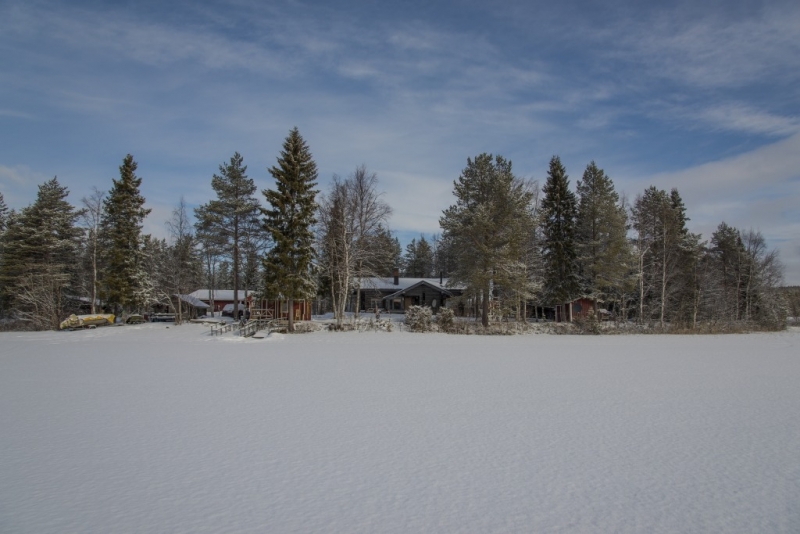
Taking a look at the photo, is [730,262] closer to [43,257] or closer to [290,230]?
[290,230]

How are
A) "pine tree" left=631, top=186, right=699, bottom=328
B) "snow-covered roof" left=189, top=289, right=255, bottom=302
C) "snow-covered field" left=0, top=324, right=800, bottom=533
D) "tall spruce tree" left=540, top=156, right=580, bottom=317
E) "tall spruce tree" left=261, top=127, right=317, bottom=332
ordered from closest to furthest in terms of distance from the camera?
"snow-covered field" left=0, top=324, right=800, bottom=533, "tall spruce tree" left=261, top=127, right=317, bottom=332, "pine tree" left=631, top=186, right=699, bottom=328, "tall spruce tree" left=540, top=156, right=580, bottom=317, "snow-covered roof" left=189, top=289, right=255, bottom=302

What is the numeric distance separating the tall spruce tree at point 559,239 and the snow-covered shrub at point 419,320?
13905 mm

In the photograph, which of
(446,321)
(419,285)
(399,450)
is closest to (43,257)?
(446,321)

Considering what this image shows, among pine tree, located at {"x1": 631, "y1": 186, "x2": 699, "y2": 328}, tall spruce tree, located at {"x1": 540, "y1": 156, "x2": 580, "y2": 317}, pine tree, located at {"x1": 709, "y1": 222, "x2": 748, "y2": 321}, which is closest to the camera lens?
pine tree, located at {"x1": 631, "y1": 186, "x2": 699, "y2": 328}

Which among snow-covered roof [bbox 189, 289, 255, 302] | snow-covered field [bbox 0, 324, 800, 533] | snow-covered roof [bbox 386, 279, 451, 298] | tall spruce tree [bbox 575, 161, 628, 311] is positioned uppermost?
tall spruce tree [bbox 575, 161, 628, 311]

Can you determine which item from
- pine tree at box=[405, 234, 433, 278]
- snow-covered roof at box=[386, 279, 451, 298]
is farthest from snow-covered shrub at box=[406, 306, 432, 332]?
pine tree at box=[405, 234, 433, 278]

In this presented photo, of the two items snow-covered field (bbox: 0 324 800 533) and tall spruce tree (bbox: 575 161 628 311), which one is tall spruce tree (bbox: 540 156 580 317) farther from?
snow-covered field (bbox: 0 324 800 533)

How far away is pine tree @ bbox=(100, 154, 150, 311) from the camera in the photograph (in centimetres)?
3391

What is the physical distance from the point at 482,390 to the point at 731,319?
34.2 m

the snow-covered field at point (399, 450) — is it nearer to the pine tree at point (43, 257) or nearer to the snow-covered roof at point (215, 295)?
the pine tree at point (43, 257)

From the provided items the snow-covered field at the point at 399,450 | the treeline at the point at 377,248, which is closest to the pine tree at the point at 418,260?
the treeline at the point at 377,248

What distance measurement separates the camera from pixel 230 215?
37.4 m

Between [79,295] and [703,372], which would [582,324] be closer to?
[703,372]

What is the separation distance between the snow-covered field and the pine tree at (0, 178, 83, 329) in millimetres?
23437
